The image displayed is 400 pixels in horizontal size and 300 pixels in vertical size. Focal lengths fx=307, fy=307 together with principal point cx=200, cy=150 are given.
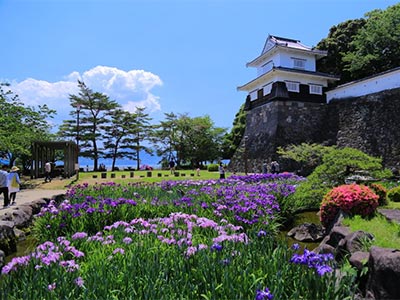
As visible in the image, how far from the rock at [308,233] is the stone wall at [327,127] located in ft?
46.5

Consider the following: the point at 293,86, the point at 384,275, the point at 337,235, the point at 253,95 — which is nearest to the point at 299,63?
the point at 293,86

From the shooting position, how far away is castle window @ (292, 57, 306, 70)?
2536 cm

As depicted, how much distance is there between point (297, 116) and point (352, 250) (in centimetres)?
2131

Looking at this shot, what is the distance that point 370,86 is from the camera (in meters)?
20.8

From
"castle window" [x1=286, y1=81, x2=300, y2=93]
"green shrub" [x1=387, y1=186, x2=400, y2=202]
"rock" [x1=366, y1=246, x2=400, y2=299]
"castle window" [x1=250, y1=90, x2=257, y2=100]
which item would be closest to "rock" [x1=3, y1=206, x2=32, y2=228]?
"rock" [x1=366, y1=246, x2=400, y2=299]

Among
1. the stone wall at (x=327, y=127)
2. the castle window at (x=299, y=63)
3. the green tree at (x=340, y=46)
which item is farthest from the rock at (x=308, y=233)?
the green tree at (x=340, y=46)

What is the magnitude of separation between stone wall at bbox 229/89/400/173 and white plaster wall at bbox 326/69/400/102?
1.29ft

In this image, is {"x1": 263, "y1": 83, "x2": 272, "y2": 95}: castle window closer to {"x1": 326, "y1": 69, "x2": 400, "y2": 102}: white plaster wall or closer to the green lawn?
{"x1": 326, "y1": 69, "x2": 400, "y2": 102}: white plaster wall

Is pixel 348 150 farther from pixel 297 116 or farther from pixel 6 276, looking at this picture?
pixel 297 116

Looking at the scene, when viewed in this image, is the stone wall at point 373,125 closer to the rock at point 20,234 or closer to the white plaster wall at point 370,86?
the white plaster wall at point 370,86

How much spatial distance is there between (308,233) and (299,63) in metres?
21.9

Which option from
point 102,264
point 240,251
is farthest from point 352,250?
point 102,264

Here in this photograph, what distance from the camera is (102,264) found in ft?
9.85

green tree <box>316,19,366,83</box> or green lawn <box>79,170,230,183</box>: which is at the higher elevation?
green tree <box>316,19,366,83</box>
